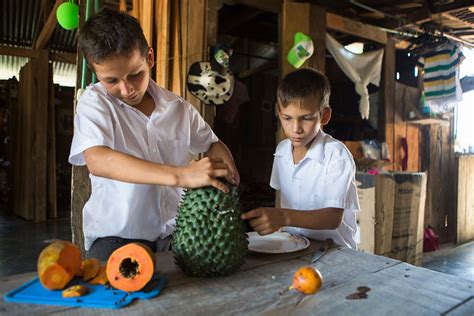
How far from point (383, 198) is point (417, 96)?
2995 millimetres

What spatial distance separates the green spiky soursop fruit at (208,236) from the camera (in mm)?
1260

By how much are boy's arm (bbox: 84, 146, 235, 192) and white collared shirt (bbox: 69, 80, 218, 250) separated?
139 mm

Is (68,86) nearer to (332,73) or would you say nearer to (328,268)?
(332,73)

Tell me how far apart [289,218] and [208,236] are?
50 centimetres

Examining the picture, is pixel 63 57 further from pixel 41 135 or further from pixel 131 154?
pixel 131 154

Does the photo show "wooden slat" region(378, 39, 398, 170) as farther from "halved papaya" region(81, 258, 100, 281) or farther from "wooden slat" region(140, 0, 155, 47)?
"halved papaya" region(81, 258, 100, 281)

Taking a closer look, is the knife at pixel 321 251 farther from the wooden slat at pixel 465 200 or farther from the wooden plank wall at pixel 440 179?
the wooden slat at pixel 465 200

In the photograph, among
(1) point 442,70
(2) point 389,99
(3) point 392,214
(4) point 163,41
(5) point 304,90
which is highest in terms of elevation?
(1) point 442,70

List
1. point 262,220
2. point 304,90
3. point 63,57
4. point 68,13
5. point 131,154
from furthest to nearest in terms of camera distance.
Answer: point 63,57 → point 68,13 → point 304,90 → point 131,154 → point 262,220

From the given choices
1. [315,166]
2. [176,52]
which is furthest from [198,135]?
[176,52]

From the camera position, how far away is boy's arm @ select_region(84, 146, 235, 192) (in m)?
1.31

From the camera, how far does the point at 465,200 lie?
7270 millimetres

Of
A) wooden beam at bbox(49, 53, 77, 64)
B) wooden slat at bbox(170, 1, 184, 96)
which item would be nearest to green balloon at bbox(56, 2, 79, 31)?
wooden slat at bbox(170, 1, 184, 96)

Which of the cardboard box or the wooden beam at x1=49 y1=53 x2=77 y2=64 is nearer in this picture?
the cardboard box
